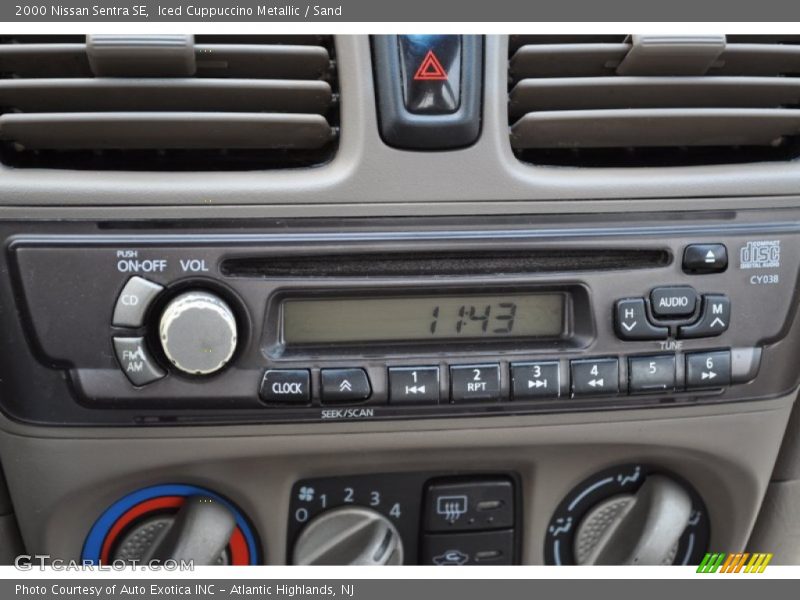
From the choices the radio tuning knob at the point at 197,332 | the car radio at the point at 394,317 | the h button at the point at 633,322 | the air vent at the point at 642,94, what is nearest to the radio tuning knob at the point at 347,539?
the car radio at the point at 394,317

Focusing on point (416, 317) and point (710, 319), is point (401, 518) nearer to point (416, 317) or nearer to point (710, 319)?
point (416, 317)

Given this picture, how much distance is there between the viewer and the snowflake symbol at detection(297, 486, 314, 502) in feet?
3.12

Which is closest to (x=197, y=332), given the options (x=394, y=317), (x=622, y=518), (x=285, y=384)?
(x=285, y=384)

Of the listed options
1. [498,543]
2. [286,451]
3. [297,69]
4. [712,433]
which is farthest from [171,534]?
[712,433]

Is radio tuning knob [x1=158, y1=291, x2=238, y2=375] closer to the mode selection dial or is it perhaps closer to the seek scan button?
the seek scan button

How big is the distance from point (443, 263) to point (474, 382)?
137 mm

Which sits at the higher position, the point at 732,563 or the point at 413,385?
the point at 413,385

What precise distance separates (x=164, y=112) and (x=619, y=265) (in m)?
0.53

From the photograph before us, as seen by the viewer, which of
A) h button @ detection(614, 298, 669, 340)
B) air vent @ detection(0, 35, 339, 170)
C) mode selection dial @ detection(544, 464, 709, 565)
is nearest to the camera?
air vent @ detection(0, 35, 339, 170)

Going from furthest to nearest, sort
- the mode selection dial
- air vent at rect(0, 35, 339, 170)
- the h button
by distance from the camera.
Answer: the mode selection dial
the h button
air vent at rect(0, 35, 339, 170)

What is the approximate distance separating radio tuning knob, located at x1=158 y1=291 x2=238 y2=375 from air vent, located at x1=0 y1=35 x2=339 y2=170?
0.15m

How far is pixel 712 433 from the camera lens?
0.95 meters

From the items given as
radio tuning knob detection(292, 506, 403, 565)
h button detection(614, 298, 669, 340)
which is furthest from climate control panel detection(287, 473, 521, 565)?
h button detection(614, 298, 669, 340)

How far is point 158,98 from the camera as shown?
0.78 m
